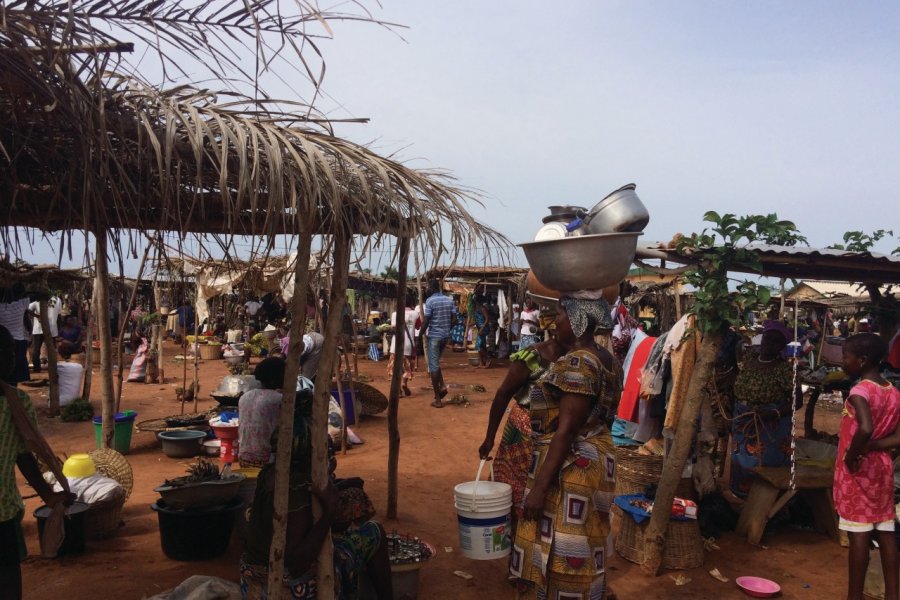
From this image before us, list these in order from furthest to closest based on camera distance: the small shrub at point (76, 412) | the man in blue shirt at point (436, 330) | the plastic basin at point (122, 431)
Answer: the man in blue shirt at point (436, 330), the small shrub at point (76, 412), the plastic basin at point (122, 431)

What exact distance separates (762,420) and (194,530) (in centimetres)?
474

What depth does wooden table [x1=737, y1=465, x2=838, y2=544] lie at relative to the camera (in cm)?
508

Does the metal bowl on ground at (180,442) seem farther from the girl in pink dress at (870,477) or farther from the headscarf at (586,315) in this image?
the girl in pink dress at (870,477)

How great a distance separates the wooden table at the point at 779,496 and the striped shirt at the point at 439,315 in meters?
6.43

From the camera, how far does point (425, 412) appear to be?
34.5 ft

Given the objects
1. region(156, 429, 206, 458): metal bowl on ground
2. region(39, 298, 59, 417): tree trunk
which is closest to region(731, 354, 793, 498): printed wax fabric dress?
region(156, 429, 206, 458): metal bowl on ground

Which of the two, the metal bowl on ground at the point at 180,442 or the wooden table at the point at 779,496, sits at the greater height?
the wooden table at the point at 779,496

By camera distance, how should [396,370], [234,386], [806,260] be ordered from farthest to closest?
1. [234,386]
2. [806,260]
3. [396,370]

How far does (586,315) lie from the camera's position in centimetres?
312

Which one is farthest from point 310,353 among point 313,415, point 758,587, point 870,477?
point 870,477

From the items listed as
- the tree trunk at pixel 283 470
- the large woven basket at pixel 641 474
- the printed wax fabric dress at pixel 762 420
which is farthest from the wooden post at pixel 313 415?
the printed wax fabric dress at pixel 762 420

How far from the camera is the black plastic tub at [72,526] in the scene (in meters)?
4.26

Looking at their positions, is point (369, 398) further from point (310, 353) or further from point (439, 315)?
point (310, 353)

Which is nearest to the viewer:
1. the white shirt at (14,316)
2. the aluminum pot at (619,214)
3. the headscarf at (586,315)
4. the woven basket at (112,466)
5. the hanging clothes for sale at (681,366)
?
the headscarf at (586,315)
